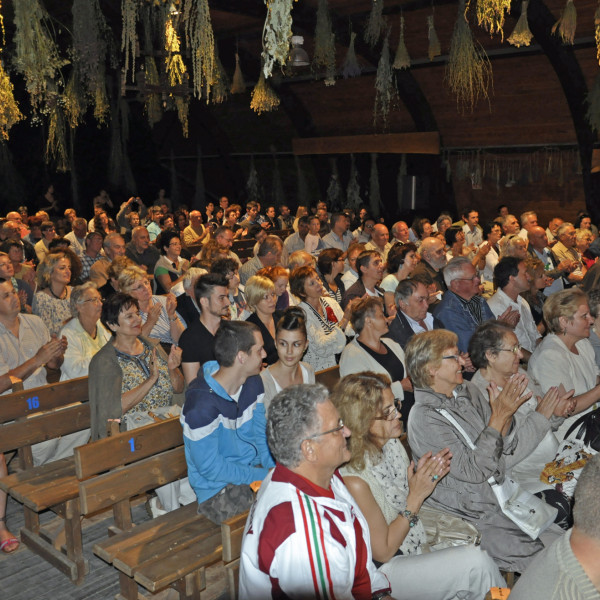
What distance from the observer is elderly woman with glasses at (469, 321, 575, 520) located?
372 centimetres

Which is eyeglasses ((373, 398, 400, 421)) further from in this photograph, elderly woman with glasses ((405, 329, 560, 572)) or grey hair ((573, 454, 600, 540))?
grey hair ((573, 454, 600, 540))

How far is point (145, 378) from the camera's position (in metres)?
4.35

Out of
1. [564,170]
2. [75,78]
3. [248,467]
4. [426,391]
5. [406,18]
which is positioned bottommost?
[248,467]

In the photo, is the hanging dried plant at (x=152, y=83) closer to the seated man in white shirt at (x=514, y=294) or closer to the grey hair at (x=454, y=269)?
the grey hair at (x=454, y=269)

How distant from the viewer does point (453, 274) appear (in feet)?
18.8

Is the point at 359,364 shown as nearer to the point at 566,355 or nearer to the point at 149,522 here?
the point at 566,355

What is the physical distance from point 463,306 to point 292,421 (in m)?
3.51

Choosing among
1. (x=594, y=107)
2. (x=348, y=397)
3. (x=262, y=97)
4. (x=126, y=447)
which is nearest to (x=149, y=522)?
Result: (x=126, y=447)

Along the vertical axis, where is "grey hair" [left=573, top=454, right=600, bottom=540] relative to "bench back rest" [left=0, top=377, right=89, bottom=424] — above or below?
above

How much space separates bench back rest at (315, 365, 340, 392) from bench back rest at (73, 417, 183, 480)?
3.93 feet

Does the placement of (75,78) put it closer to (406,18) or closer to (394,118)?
(406,18)

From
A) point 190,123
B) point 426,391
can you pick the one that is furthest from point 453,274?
point 190,123

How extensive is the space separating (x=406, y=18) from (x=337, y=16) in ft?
4.70

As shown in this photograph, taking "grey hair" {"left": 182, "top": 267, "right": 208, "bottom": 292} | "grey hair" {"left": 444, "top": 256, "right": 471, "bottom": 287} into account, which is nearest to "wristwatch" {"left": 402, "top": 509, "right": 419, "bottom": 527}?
"grey hair" {"left": 444, "top": 256, "right": 471, "bottom": 287}
